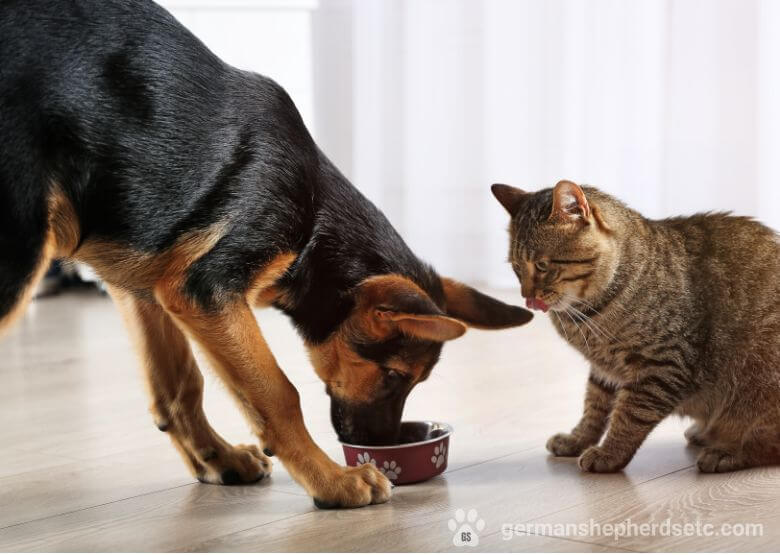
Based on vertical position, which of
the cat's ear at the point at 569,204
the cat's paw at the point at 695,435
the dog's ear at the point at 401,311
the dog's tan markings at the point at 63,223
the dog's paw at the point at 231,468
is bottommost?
the cat's paw at the point at 695,435

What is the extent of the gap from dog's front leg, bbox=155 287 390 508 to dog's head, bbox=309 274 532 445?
0.13m

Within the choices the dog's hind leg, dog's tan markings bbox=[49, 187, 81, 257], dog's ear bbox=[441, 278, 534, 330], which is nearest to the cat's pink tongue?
dog's ear bbox=[441, 278, 534, 330]

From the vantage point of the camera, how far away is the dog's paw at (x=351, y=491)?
78.6 inches

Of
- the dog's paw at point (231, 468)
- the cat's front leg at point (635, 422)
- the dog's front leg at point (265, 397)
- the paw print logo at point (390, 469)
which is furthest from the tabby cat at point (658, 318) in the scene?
the dog's paw at point (231, 468)

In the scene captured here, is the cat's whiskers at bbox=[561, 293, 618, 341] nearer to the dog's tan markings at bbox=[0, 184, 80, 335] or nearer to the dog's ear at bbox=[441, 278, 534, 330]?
the dog's ear at bbox=[441, 278, 534, 330]

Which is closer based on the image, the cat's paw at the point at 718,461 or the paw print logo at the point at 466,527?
the paw print logo at the point at 466,527

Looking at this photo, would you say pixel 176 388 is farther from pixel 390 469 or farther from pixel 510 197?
pixel 510 197

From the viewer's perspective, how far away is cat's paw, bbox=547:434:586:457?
2398 mm

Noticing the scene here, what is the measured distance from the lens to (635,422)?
7.36 feet

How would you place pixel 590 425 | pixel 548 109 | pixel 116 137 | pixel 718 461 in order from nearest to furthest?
pixel 116 137 → pixel 718 461 → pixel 590 425 → pixel 548 109

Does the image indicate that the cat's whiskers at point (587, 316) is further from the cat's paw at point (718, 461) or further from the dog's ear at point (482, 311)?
the cat's paw at point (718, 461)

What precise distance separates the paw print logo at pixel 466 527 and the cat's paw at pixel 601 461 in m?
0.39

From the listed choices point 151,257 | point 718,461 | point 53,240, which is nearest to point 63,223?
point 53,240

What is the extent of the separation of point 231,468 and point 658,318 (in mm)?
979
